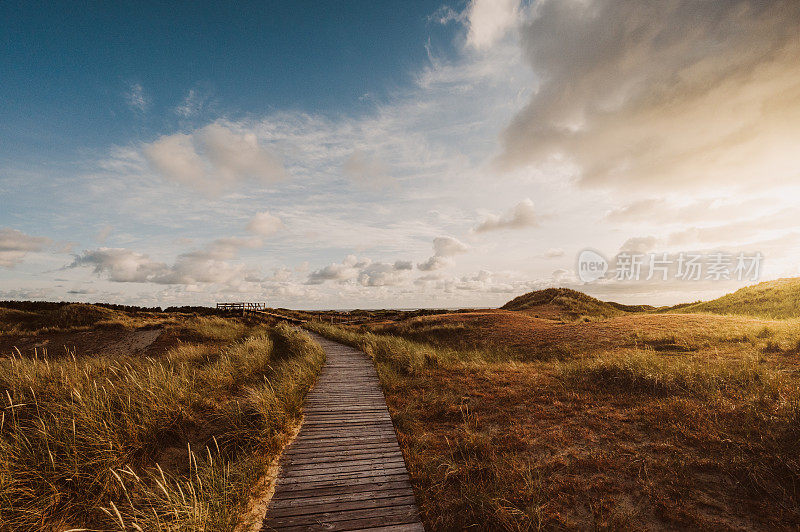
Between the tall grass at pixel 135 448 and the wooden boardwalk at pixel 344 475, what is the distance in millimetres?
508

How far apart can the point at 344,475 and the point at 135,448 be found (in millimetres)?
3823

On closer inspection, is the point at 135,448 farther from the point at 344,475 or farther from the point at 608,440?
the point at 608,440

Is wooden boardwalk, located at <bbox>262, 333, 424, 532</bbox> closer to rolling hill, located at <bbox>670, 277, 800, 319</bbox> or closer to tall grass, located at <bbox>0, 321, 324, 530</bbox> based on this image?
tall grass, located at <bbox>0, 321, 324, 530</bbox>

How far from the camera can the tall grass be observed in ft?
12.4

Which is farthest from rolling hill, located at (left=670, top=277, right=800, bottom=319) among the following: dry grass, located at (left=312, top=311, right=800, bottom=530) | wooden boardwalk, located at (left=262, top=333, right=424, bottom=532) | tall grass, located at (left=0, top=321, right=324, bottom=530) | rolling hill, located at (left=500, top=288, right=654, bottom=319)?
tall grass, located at (left=0, top=321, right=324, bottom=530)

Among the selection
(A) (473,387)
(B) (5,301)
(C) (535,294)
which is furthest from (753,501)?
(B) (5,301)

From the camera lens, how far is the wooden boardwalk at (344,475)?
4191 millimetres

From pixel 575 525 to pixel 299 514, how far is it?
3.62 m

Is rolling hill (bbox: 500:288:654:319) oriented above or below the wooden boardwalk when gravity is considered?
above

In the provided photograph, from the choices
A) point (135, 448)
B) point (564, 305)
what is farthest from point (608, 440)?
point (564, 305)

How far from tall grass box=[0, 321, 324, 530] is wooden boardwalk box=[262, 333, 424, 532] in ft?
1.67

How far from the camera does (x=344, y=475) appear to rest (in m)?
5.12

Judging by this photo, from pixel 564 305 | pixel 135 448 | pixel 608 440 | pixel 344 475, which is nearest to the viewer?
pixel 344 475

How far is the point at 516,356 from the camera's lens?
1600 cm
